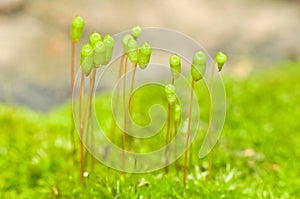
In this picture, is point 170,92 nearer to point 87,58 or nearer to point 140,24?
point 87,58

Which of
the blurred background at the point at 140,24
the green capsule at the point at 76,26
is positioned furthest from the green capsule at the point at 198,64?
the blurred background at the point at 140,24

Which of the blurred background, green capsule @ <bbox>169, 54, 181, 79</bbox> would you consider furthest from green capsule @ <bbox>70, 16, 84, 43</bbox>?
the blurred background

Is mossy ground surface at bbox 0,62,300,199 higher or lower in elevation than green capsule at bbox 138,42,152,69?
lower

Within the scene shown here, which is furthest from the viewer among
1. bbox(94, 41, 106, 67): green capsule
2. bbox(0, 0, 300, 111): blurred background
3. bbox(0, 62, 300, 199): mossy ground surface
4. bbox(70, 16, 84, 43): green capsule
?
bbox(0, 0, 300, 111): blurred background

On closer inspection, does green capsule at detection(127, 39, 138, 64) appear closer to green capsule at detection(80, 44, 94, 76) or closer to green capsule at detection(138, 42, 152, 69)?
green capsule at detection(138, 42, 152, 69)

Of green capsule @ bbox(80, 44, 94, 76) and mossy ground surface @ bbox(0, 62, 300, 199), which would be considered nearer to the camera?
green capsule @ bbox(80, 44, 94, 76)

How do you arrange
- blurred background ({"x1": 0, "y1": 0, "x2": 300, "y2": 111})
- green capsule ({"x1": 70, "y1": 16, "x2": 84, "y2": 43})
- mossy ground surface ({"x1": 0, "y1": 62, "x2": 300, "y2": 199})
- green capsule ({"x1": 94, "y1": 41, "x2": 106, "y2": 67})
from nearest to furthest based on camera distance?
green capsule ({"x1": 94, "y1": 41, "x2": 106, "y2": 67}) < green capsule ({"x1": 70, "y1": 16, "x2": 84, "y2": 43}) < mossy ground surface ({"x1": 0, "y1": 62, "x2": 300, "y2": 199}) < blurred background ({"x1": 0, "y1": 0, "x2": 300, "y2": 111})

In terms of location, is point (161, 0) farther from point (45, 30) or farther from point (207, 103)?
point (207, 103)
